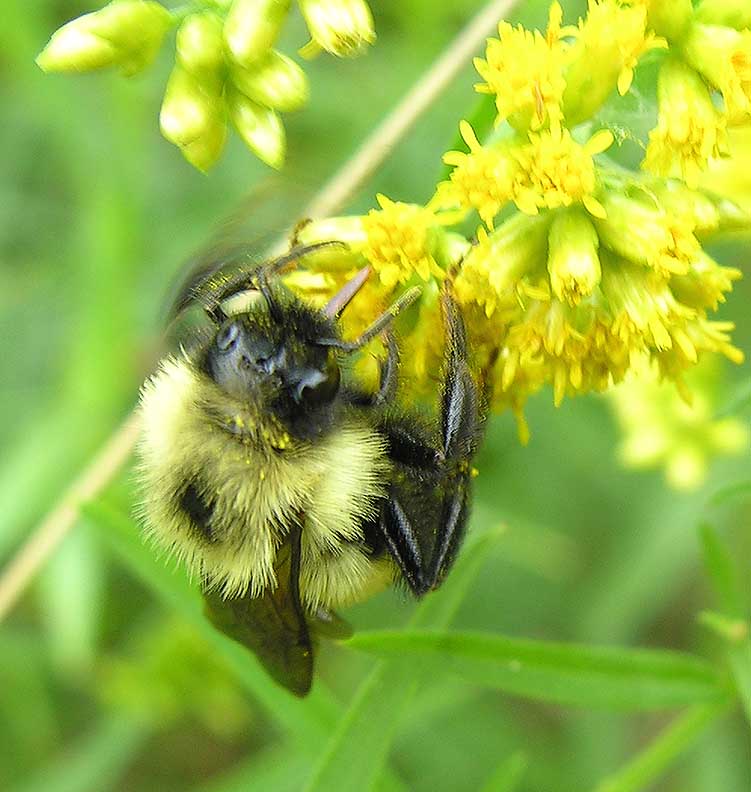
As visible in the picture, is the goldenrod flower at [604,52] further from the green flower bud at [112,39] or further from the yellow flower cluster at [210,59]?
the green flower bud at [112,39]

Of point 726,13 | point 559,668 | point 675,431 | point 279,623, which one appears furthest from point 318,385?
point 675,431

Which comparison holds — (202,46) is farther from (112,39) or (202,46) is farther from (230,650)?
(230,650)

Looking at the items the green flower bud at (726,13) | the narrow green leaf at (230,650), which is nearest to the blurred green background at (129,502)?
the narrow green leaf at (230,650)

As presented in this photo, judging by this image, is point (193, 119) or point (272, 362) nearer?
point (272, 362)

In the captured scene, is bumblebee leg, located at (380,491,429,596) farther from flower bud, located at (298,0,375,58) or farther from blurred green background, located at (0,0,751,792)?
blurred green background, located at (0,0,751,792)

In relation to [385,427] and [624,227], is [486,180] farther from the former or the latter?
[385,427]

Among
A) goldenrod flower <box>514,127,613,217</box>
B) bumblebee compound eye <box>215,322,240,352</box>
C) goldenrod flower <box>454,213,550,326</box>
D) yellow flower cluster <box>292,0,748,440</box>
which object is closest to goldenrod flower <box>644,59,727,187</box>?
yellow flower cluster <box>292,0,748,440</box>
